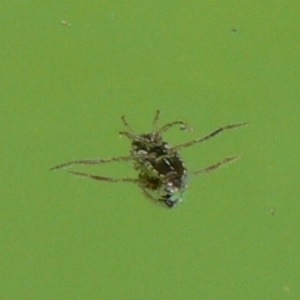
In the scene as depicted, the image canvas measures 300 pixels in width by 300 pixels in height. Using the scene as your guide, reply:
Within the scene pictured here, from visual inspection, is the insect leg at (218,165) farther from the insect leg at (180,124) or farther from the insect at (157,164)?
the insect leg at (180,124)

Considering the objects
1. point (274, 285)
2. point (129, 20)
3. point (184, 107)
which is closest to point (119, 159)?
point (184, 107)

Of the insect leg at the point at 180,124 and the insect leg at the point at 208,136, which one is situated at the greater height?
the insect leg at the point at 180,124

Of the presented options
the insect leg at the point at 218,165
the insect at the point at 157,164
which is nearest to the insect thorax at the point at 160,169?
the insect at the point at 157,164

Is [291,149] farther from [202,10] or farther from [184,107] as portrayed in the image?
[202,10]

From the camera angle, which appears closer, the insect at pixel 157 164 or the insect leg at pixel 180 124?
the insect at pixel 157 164

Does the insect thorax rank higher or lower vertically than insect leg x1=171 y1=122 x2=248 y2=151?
lower

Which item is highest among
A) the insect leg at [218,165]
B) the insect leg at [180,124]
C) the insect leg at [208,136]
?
the insect leg at [180,124]

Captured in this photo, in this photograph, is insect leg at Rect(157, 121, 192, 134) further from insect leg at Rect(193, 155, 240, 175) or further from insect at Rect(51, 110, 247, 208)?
insect leg at Rect(193, 155, 240, 175)

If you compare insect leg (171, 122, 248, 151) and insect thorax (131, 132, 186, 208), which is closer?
insect thorax (131, 132, 186, 208)

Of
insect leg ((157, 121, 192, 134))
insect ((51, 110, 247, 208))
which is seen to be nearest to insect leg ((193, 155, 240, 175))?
insect ((51, 110, 247, 208))

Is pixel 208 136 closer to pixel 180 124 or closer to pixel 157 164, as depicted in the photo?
pixel 180 124
